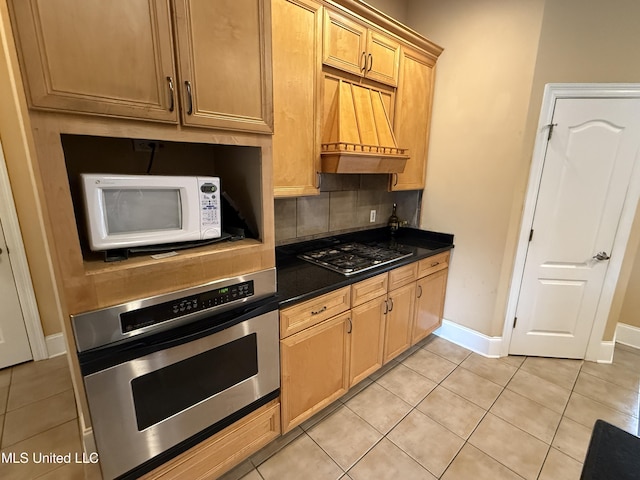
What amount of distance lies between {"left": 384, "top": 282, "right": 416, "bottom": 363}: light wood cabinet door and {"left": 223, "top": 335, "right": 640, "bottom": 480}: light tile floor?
0.21 meters

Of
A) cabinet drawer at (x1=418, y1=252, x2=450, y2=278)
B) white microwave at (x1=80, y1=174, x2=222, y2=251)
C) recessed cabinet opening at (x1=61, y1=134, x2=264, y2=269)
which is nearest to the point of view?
white microwave at (x1=80, y1=174, x2=222, y2=251)

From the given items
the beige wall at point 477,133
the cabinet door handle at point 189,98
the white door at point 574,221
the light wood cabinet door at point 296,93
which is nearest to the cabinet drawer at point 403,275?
the beige wall at point 477,133

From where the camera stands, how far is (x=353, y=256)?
2262 millimetres

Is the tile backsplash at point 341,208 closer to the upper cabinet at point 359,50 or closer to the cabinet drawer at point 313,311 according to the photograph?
the cabinet drawer at point 313,311

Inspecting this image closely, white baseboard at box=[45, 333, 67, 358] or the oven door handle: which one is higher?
the oven door handle

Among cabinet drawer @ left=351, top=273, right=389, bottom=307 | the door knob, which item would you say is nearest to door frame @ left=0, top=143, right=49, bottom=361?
cabinet drawer @ left=351, top=273, right=389, bottom=307

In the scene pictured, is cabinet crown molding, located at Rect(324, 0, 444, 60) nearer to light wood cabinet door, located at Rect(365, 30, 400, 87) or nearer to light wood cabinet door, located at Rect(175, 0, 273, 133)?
light wood cabinet door, located at Rect(365, 30, 400, 87)

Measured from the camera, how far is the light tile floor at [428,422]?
165cm

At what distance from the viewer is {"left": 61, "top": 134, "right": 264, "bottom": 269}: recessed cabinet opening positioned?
4.30 ft

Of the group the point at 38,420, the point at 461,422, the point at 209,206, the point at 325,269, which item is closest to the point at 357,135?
the point at 325,269

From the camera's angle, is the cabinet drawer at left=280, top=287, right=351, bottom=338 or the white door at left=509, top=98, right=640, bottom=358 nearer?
the cabinet drawer at left=280, top=287, right=351, bottom=338

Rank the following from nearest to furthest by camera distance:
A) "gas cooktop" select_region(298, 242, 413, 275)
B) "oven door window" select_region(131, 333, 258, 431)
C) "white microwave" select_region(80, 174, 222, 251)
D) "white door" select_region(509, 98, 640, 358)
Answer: "white microwave" select_region(80, 174, 222, 251)
"oven door window" select_region(131, 333, 258, 431)
"gas cooktop" select_region(298, 242, 413, 275)
"white door" select_region(509, 98, 640, 358)

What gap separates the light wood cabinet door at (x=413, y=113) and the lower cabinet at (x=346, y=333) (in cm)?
73

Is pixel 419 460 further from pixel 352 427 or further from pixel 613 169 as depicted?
pixel 613 169
